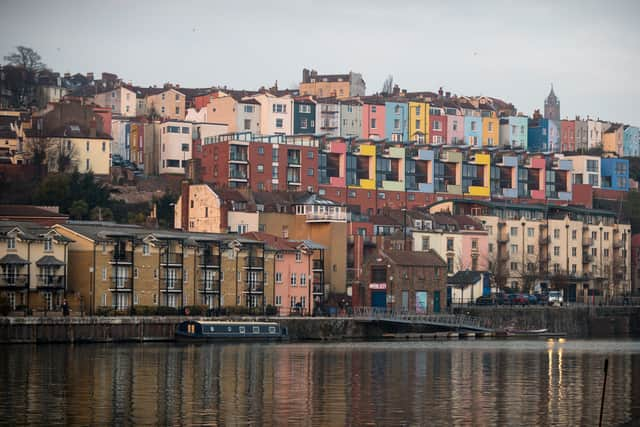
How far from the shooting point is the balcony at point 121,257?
4040 inches

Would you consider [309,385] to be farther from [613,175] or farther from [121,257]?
[613,175]

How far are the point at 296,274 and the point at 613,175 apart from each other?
3180 inches

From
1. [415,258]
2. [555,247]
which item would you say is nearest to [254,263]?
[415,258]

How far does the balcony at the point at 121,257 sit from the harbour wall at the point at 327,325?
5.59m

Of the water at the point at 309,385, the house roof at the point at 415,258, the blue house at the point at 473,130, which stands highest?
the blue house at the point at 473,130

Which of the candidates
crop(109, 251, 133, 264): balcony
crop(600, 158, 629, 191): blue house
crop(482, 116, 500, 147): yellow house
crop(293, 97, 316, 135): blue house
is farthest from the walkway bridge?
crop(482, 116, 500, 147): yellow house

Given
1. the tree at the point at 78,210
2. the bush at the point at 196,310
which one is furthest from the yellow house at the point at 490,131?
the bush at the point at 196,310

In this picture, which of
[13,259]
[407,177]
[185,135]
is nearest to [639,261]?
[407,177]

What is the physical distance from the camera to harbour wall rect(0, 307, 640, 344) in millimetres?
93688

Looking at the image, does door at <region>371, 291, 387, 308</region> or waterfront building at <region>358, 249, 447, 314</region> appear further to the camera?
door at <region>371, 291, 387, 308</region>

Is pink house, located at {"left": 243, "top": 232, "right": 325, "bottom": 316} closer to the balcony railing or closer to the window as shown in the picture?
the window

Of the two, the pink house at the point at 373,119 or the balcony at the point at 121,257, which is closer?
the balcony at the point at 121,257

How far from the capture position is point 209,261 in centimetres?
10969

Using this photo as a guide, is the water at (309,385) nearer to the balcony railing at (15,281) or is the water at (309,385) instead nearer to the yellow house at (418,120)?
the balcony railing at (15,281)
